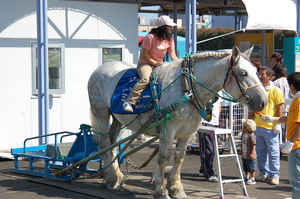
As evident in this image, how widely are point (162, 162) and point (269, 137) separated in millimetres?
2321

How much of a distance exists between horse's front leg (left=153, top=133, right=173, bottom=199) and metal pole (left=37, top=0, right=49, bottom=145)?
3.80m

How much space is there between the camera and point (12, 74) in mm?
11250

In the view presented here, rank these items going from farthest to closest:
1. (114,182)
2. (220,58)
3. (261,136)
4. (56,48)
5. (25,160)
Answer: (56,48) < (25,160) < (261,136) < (114,182) < (220,58)

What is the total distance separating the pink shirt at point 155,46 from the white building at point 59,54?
13.8 ft

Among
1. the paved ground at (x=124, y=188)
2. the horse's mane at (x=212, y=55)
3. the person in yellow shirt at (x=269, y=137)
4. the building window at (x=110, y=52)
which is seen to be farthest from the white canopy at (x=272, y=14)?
the horse's mane at (x=212, y=55)

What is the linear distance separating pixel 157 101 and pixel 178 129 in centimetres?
46

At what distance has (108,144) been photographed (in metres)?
8.58

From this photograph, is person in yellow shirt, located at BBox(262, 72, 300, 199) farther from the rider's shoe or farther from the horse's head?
the rider's shoe

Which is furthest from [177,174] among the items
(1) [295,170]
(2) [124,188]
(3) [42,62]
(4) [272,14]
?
(4) [272,14]

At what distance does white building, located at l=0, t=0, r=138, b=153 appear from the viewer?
11219 millimetres

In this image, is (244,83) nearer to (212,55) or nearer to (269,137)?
(212,55)

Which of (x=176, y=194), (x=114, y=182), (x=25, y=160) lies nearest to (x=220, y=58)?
(x=176, y=194)

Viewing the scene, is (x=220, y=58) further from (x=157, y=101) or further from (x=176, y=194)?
(x=176, y=194)

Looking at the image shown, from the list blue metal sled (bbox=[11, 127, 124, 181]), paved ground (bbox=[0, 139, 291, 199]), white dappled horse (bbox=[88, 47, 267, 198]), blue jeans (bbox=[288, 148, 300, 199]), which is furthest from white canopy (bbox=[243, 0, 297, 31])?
blue jeans (bbox=[288, 148, 300, 199])
